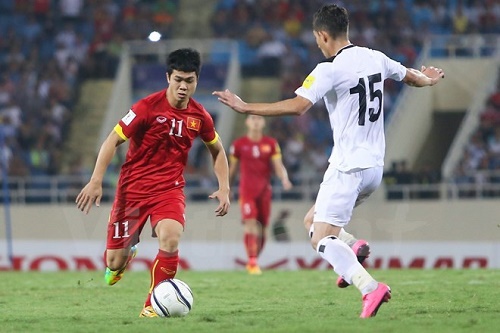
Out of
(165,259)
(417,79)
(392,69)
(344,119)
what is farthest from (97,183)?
(417,79)

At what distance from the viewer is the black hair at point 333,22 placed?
9.26m

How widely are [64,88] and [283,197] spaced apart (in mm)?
7788

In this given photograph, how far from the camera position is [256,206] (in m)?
18.3

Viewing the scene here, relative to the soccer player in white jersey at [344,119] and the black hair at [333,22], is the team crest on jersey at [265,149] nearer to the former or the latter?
the soccer player in white jersey at [344,119]

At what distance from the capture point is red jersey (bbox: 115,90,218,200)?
10.2 metres

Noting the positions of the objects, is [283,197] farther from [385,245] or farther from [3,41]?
[3,41]

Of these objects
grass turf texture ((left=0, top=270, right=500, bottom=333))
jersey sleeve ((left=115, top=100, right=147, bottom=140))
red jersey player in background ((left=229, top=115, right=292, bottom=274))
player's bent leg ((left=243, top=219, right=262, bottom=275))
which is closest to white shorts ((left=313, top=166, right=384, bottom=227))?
grass turf texture ((left=0, top=270, right=500, bottom=333))

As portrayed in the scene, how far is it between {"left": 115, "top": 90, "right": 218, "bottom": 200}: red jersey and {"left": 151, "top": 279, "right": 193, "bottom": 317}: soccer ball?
114 centimetres

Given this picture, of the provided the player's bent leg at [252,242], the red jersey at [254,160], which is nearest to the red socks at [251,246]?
the player's bent leg at [252,242]

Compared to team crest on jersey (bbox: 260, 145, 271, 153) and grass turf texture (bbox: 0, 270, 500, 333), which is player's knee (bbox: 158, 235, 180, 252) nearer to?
grass turf texture (bbox: 0, 270, 500, 333)

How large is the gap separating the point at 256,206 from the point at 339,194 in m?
9.12

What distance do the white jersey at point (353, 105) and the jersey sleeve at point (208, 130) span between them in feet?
4.97

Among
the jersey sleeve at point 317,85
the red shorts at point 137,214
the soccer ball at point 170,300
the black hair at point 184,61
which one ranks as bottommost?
the soccer ball at point 170,300

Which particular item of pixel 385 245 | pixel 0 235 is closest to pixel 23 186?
pixel 0 235
